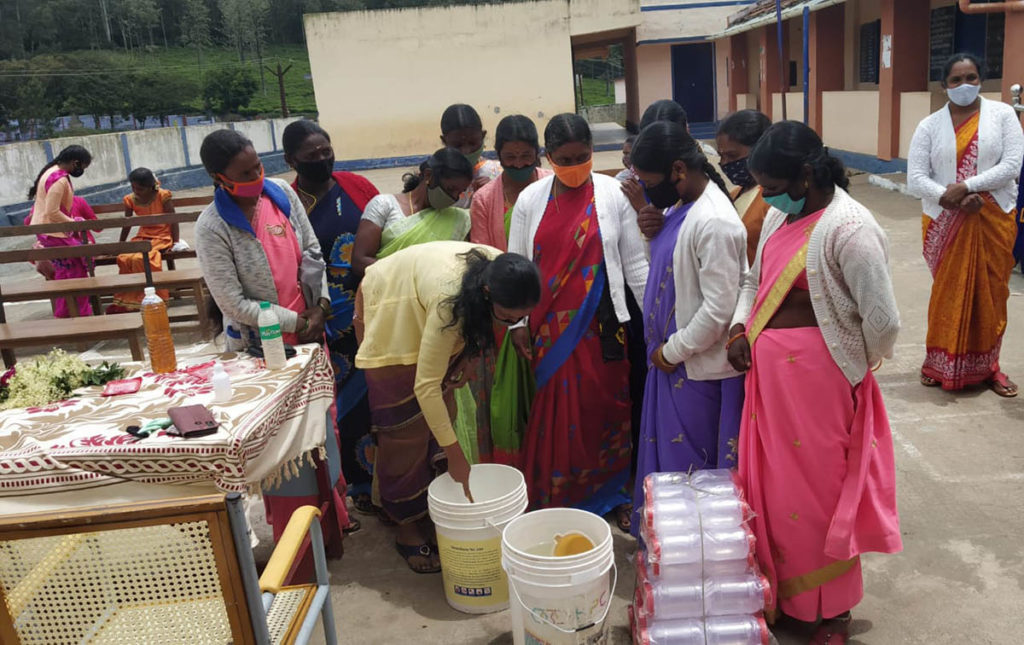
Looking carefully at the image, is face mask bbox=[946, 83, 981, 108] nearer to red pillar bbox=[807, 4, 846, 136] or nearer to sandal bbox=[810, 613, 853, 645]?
sandal bbox=[810, 613, 853, 645]

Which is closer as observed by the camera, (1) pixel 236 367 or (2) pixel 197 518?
(2) pixel 197 518

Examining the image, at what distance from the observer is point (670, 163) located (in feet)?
9.16

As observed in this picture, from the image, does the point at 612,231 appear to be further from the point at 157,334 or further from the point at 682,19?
the point at 682,19

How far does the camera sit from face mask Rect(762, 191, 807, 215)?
2.45m

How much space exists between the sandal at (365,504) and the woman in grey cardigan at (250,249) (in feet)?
2.91

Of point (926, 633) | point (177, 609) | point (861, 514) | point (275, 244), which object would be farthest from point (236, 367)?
point (926, 633)

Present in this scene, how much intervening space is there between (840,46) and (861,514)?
14754 millimetres

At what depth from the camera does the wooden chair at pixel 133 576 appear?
1638 mm

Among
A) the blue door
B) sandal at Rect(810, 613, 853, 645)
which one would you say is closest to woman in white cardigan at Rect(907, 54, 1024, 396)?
sandal at Rect(810, 613, 853, 645)

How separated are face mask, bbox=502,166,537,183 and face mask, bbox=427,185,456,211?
270 mm

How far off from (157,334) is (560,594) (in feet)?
5.68

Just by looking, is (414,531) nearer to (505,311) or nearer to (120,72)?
(505,311)

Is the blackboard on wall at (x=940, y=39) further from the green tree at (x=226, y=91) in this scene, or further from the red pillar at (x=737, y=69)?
the green tree at (x=226, y=91)

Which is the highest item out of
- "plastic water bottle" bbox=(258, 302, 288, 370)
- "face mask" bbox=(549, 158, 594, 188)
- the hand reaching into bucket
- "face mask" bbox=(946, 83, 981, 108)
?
"face mask" bbox=(946, 83, 981, 108)
